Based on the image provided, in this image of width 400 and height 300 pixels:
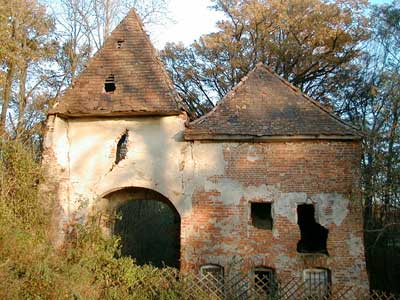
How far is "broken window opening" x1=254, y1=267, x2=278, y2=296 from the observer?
11840 mm

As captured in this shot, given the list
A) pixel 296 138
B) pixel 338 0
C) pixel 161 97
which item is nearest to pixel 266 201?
pixel 296 138

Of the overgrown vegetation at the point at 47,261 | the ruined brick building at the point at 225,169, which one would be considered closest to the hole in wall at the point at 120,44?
the ruined brick building at the point at 225,169

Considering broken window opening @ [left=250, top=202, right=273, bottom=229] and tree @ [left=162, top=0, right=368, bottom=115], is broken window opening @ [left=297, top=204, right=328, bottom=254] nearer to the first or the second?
broken window opening @ [left=250, top=202, right=273, bottom=229]

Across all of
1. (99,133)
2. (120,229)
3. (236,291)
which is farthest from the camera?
(120,229)

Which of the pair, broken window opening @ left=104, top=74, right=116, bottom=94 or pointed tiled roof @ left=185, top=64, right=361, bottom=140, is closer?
pointed tiled roof @ left=185, top=64, right=361, bottom=140

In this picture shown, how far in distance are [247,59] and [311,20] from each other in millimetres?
4008

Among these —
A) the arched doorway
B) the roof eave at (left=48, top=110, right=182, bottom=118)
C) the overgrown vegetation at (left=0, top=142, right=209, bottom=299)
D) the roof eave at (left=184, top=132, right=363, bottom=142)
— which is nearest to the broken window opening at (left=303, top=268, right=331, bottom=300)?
the overgrown vegetation at (left=0, top=142, right=209, bottom=299)

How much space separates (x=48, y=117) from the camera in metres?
13.8

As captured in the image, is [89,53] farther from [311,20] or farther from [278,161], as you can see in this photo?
[278,161]

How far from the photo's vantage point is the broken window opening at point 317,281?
11.8m

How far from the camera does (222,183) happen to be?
12.9 m

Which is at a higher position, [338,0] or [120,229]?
[338,0]

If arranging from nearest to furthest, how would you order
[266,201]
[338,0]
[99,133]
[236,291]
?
[236,291] → [266,201] → [99,133] → [338,0]

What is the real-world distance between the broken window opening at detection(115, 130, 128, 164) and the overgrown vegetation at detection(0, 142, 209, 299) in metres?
2.31
